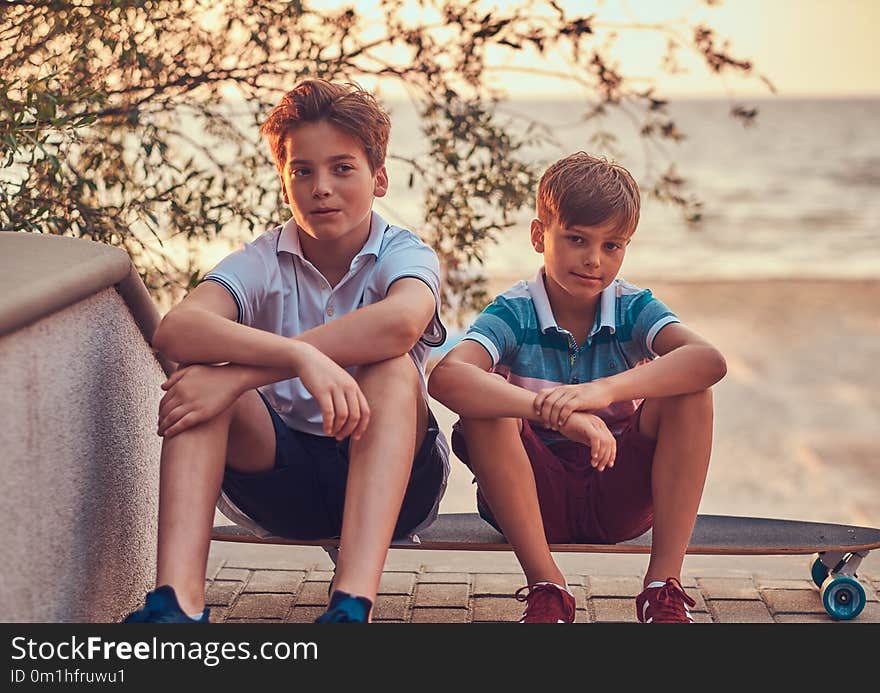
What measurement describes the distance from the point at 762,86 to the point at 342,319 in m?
1.77

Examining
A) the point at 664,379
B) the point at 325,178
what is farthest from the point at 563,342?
the point at 325,178

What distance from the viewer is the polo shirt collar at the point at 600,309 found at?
286cm

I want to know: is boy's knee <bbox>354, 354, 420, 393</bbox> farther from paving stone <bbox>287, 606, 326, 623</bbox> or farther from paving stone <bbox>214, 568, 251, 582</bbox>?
paving stone <bbox>214, 568, 251, 582</bbox>

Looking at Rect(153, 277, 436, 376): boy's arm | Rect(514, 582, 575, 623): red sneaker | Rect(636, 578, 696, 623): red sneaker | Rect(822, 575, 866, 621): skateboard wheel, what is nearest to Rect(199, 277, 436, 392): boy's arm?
Rect(153, 277, 436, 376): boy's arm

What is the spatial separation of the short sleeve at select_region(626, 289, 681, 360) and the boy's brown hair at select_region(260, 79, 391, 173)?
29.6 inches

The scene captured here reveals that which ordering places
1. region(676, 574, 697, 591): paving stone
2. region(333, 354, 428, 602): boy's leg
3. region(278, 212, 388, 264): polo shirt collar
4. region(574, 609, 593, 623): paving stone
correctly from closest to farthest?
region(333, 354, 428, 602): boy's leg → region(278, 212, 388, 264): polo shirt collar → region(574, 609, 593, 623): paving stone → region(676, 574, 697, 591): paving stone

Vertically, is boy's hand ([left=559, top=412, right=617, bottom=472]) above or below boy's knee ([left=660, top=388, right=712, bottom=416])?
below

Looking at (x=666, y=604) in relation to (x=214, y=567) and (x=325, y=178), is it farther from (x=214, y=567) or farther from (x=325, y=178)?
(x=214, y=567)

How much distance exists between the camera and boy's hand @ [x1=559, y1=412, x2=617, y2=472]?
2443 millimetres

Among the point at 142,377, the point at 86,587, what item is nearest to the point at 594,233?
the point at 142,377

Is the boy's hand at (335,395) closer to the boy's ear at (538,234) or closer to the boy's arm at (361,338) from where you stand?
the boy's arm at (361,338)

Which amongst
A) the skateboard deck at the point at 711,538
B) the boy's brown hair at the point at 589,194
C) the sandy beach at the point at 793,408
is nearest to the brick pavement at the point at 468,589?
the skateboard deck at the point at 711,538

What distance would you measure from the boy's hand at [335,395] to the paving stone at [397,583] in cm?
121

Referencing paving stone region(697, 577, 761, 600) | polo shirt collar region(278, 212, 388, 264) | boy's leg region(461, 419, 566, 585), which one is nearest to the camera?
boy's leg region(461, 419, 566, 585)
